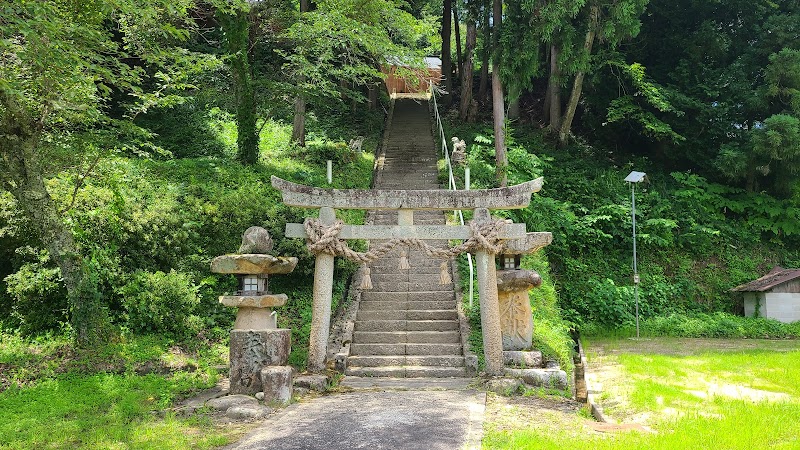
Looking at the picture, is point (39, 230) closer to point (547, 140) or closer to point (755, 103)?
point (547, 140)

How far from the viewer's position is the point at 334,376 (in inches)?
390

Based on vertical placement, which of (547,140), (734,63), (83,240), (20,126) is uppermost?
(734,63)

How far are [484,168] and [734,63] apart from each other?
8697 mm

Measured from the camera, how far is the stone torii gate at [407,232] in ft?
32.7

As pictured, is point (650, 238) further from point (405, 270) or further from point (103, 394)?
point (103, 394)

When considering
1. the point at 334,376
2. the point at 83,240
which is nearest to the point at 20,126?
the point at 83,240

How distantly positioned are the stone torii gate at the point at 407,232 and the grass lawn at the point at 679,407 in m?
2.14

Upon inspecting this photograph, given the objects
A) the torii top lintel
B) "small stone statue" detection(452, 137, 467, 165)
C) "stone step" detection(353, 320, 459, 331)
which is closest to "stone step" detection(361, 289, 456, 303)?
"stone step" detection(353, 320, 459, 331)

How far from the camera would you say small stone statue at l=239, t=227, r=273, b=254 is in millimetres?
9766

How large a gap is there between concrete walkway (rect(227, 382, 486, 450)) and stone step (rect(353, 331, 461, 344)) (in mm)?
2005

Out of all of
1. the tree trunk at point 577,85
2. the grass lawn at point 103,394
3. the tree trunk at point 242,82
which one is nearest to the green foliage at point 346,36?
the tree trunk at point 242,82

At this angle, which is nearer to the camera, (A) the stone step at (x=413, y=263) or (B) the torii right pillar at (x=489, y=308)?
(B) the torii right pillar at (x=489, y=308)

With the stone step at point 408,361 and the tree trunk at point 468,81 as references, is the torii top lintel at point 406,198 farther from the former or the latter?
the tree trunk at point 468,81

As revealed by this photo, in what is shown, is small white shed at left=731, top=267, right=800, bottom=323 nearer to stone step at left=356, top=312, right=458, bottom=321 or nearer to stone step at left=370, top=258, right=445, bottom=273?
stone step at left=370, top=258, right=445, bottom=273
